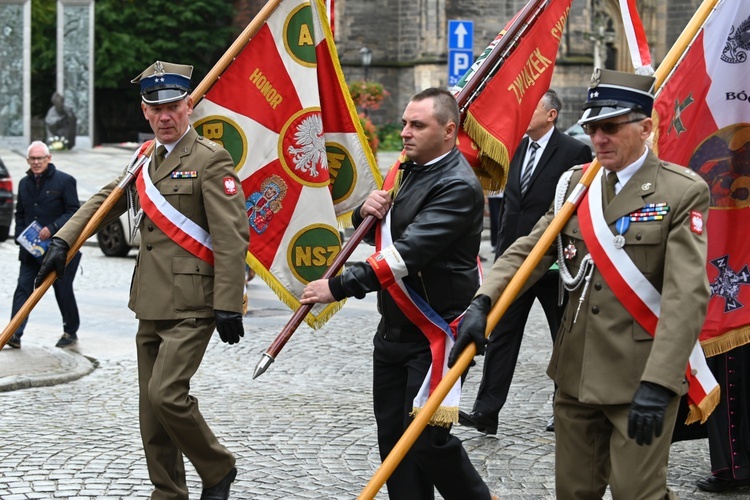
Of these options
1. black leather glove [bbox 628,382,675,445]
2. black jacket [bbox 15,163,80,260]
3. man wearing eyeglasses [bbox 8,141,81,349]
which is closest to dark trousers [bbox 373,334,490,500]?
black leather glove [bbox 628,382,675,445]

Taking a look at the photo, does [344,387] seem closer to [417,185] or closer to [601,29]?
[417,185]

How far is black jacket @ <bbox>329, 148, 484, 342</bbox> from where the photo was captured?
4988mm

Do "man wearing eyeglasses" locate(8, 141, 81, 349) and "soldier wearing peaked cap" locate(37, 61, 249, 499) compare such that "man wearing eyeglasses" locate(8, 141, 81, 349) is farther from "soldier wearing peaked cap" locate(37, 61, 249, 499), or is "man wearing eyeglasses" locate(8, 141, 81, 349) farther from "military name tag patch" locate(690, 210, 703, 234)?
"military name tag patch" locate(690, 210, 703, 234)

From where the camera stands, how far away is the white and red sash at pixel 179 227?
5734 millimetres

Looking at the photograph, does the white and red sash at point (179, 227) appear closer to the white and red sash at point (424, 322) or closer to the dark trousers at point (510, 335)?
the white and red sash at point (424, 322)

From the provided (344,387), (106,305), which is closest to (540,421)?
(344,387)

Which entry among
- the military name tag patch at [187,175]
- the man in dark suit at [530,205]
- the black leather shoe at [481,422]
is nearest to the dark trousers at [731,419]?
the man in dark suit at [530,205]

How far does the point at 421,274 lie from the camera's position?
5.21 metres

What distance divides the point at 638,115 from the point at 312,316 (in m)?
2.71

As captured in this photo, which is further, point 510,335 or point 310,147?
point 510,335

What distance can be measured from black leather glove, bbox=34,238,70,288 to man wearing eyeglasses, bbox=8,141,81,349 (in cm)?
534

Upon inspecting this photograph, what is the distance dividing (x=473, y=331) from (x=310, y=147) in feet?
10.1

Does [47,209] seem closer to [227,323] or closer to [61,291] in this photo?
[61,291]

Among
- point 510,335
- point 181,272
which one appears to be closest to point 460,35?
point 510,335
